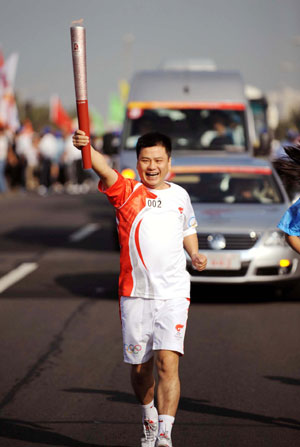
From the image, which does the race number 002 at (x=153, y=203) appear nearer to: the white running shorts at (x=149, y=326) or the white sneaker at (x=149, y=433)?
the white running shorts at (x=149, y=326)

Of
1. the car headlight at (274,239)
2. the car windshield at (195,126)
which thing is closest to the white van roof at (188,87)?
the car windshield at (195,126)

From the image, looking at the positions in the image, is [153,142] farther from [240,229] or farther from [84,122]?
[240,229]

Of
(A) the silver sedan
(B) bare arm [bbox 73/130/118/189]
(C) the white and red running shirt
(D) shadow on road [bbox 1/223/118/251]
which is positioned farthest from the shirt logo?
(D) shadow on road [bbox 1/223/118/251]

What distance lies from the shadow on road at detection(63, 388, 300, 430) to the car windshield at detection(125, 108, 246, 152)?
388 inches

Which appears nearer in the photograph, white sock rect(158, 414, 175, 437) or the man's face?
white sock rect(158, 414, 175, 437)

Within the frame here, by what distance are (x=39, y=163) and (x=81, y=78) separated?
32349 millimetres

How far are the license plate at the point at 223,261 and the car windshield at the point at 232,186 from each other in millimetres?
1238

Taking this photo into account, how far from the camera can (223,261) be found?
34.1 feet

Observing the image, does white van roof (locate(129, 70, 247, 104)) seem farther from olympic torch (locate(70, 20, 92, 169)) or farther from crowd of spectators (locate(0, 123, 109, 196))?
crowd of spectators (locate(0, 123, 109, 196))

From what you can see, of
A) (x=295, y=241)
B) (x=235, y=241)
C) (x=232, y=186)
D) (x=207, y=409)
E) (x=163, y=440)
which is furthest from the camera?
(x=232, y=186)

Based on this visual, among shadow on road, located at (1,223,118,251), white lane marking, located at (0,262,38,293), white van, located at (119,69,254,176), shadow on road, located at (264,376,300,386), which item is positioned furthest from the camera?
shadow on road, located at (1,223,118,251)

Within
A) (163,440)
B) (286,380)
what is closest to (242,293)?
(286,380)

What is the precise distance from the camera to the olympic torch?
457 cm

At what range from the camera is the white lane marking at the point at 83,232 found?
59.5 ft
